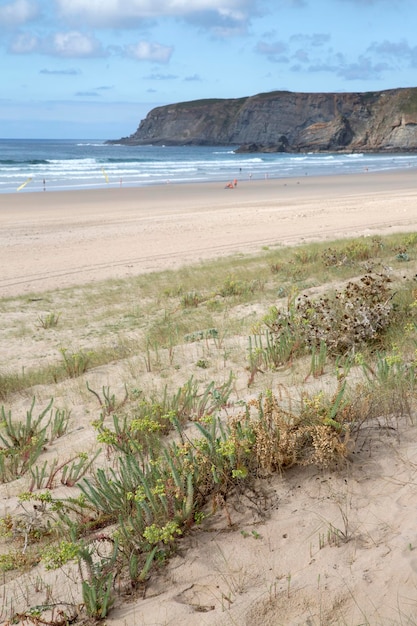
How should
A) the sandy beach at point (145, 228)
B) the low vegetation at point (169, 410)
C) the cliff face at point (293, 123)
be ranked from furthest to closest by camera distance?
the cliff face at point (293, 123)
the sandy beach at point (145, 228)
the low vegetation at point (169, 410)

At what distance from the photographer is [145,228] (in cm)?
1706

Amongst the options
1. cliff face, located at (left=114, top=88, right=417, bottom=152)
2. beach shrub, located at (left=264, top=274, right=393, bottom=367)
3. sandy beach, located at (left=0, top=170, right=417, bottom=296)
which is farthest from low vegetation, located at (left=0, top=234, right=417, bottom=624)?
cliff face, located at (left=114, top=88, right=417, bottom=152)

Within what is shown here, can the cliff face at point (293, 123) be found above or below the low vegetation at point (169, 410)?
above

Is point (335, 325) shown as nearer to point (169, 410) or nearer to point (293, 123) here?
point (169, 410)

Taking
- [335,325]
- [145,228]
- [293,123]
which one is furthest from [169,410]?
[293,123]

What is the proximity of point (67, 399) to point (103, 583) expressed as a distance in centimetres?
253

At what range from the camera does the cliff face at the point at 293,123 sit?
11881 centimetres

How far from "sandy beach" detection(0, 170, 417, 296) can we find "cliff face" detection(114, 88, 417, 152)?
9137 centimetres

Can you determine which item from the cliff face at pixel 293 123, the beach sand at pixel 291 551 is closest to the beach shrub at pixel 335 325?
the beach sand at pixel 291 551

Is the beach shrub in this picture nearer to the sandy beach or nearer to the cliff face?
the sandy beach

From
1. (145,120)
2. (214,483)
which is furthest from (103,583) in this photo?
(145,120)

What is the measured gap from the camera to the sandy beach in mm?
12000

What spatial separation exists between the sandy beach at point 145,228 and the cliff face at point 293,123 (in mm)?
91370

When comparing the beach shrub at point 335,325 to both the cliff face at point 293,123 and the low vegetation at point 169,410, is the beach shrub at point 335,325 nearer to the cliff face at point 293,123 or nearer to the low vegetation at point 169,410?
the low vegetation at point 169,410
